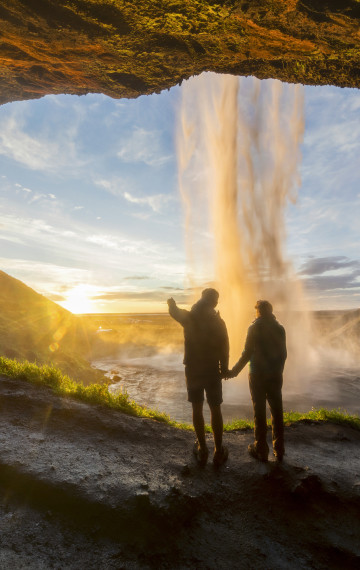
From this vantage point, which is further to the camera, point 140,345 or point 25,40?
point 140,345

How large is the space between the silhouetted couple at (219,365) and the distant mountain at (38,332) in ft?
83.3

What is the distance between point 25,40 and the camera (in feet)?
25.6

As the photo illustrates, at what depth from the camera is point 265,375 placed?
16.9ft

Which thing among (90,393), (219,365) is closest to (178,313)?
(219,365)

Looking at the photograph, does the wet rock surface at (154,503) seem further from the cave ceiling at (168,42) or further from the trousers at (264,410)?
the cave ceiling at (168,42)

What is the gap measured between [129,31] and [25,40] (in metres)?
2.93

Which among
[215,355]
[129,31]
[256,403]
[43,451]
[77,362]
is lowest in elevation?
[77,362]

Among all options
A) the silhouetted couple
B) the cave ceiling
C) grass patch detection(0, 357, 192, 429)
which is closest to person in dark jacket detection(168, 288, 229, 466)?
the silhouetted couple

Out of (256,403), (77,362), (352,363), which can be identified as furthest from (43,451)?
(352,363)

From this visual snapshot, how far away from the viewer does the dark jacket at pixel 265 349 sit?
5.16 m

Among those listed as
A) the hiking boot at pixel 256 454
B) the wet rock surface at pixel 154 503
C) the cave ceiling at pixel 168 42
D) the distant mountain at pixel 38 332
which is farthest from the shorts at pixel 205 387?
the distant mountain at pixel 38 332

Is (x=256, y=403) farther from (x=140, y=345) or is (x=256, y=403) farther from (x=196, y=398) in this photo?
(x=140, y=345)

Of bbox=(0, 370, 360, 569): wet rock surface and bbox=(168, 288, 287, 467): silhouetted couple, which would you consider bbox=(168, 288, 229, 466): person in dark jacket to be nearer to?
bbox=(168, 288, 287, 467): silhouetted couple

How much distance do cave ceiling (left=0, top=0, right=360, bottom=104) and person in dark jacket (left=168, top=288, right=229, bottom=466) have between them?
6888 mm
